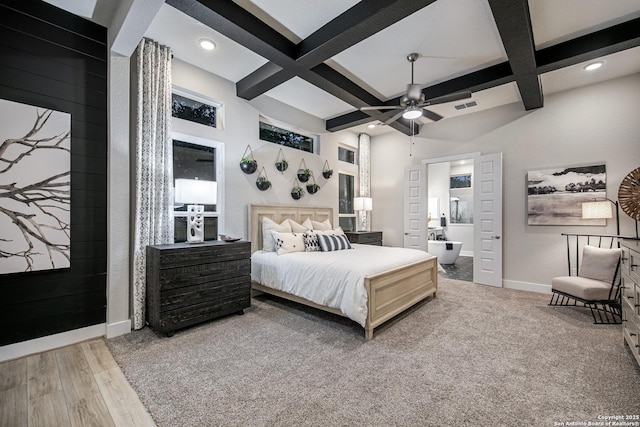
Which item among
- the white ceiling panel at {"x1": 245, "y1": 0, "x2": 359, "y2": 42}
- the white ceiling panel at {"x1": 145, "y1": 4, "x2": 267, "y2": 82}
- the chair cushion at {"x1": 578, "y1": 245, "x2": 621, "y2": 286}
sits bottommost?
the chair cushion at {"x1": 578, "y1": 245, "x2": 621, "y2": 286}

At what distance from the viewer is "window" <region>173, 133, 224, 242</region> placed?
3574mm

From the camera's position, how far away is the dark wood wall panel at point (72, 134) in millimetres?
2393

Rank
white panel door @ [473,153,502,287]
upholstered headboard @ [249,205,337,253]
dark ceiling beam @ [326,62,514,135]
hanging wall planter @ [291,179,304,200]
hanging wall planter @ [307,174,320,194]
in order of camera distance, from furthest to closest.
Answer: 1. hanging wall planter @ [307,174,320,194]
2. hanging wall planter @ [291,179,304,200]
3. white panel door @ [473,153,502,287]
4. upholstered headboard @ [249,205,337,253]
5. dark ceiling beam @ [326,62,514,135]

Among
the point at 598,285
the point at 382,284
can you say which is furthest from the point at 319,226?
the point at 598,285

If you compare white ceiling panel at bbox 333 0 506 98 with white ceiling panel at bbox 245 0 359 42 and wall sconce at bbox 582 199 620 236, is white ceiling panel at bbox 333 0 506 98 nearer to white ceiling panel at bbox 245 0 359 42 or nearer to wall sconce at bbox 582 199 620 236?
white ceiling panel at bbox 245 0 359 42

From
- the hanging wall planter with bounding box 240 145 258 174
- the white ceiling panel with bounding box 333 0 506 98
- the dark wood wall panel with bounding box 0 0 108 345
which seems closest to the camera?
the dark wood wall panel with bounding box 0 0 108 345

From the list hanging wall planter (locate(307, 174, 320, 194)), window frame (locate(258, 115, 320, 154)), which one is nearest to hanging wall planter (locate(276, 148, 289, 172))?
window frame (locate(258, 115, 320, 154))

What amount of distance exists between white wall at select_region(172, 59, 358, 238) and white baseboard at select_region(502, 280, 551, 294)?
3722 millimetres

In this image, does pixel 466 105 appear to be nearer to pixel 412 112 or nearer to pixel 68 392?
pixel 412 112

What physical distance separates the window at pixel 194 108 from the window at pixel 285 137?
0.83 metres

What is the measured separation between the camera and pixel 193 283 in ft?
9.66

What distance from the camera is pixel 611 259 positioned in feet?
11.1

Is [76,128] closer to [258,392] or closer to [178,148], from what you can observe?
[178,148]

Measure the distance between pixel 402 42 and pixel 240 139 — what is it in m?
2.51
